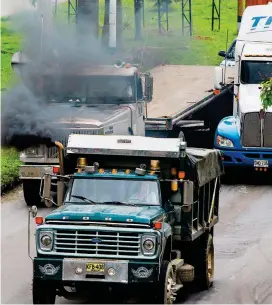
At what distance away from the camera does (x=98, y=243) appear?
15422mm

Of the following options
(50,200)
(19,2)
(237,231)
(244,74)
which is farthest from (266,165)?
(50,200)

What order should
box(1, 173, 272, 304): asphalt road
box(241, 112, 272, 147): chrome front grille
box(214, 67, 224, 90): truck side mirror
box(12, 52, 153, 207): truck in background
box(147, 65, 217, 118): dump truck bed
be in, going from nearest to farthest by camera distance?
box(1, 173, 272, 304): asphalt road < box(12, 52, 153, 207): truck in background < box(241, 112, 272, 147): chrome front grille < box(214, 67, 224, 90): truck side mirror < box(147, 65, 217, 118): dump truck bed

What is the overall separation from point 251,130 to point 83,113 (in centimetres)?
529

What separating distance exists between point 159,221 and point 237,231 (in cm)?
812

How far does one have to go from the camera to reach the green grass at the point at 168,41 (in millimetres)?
45625

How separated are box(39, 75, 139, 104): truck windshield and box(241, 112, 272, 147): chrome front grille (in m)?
3.56

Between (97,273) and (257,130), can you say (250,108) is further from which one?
(97,273)

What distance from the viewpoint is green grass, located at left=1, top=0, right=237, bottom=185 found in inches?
1796

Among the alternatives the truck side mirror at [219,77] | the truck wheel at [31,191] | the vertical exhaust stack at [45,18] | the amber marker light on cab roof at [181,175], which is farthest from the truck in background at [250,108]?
the amber marker light on cab roof at [181,175]

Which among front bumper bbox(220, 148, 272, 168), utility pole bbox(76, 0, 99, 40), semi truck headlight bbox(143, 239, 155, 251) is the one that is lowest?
front bumper bbox(220, 148, 272, 168)

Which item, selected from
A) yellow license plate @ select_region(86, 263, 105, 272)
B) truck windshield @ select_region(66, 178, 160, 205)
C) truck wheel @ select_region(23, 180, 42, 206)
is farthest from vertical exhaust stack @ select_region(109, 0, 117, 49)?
yellow license plate @ select_region(86, 263, 105, 272)

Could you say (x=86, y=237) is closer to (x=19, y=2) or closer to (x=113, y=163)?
(x=113, y=163)

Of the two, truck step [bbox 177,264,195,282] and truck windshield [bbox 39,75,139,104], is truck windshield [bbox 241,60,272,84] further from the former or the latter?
truck step [bbox 177,264,195,282]

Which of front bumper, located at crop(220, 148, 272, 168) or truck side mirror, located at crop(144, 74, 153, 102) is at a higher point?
truck side mirror, located at crop(144, 74, 153, 102)
